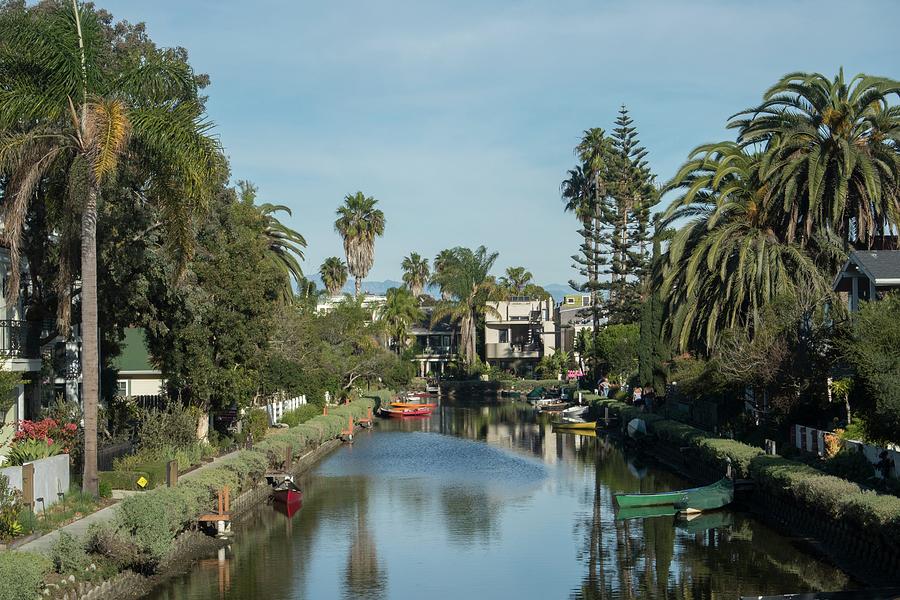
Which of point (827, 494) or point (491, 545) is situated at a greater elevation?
point (827, 494)

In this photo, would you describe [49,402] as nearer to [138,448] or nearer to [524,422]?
[138,448]

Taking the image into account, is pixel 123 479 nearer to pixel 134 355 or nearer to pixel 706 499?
pixel 706 499

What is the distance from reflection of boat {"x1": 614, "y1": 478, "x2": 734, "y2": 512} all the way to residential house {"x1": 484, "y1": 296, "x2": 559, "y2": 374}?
86.5 metres

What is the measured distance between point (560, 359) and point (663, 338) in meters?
53.3

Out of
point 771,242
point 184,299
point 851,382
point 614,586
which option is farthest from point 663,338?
point 614,586

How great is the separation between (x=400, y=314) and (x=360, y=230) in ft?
30.9

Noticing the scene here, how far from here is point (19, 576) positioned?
17.4m

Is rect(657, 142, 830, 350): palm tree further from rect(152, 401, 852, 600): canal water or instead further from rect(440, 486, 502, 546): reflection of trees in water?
rect(440, 486, 502, 546): reflection of trees in water

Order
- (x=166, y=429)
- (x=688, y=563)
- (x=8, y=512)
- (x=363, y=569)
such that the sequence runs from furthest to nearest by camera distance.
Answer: (x=166, y=429) < (x=688, y=563) < (x=363, y=569) < (x=8, y=512)

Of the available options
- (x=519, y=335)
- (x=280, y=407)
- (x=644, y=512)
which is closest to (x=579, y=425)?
(x=280, y=407)

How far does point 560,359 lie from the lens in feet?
382

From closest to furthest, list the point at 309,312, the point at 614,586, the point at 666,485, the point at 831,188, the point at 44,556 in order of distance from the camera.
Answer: the point at 44,556, the point at 614,586, the point at 666,485, the point at 831,188, the point at 309,312

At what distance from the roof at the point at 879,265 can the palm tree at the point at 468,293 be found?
7413 centimetres

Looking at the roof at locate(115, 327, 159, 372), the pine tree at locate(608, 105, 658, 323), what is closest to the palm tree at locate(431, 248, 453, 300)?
the pine tree at locate(608, 105, 658, 323)
